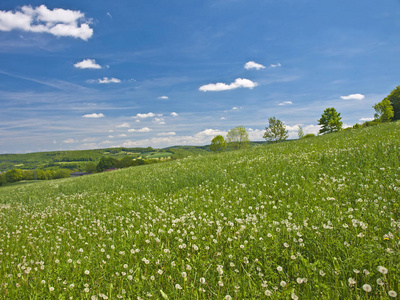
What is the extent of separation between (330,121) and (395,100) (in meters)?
18.2

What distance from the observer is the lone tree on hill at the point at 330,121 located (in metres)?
76.4

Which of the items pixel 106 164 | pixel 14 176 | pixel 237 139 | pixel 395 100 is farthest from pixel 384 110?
pixel 14 176

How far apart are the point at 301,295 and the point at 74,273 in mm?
3378

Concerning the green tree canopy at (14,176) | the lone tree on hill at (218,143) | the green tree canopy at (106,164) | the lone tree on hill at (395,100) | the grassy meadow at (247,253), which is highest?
the lone tree on hill at (395,100)

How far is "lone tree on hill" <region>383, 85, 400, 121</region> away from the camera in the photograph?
66.0 m

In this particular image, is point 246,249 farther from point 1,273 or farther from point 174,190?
point 174,190

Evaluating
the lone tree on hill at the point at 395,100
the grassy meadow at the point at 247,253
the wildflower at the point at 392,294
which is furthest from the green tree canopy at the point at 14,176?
the lone tree on hill at the point at 395,100

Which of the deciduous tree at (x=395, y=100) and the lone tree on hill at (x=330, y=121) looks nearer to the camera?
the deciduous tree at (x=395, y=100)

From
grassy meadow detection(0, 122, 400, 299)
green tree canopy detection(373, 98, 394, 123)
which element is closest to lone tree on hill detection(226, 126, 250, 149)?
green tree canopy detection(373, 98, 394, 123)

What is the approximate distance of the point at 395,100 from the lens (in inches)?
2633

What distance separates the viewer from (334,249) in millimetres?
2969

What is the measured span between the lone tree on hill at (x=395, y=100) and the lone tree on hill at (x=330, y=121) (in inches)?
571

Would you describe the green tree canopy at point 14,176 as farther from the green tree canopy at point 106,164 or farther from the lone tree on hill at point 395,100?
the lone tree on hill at point 395,100

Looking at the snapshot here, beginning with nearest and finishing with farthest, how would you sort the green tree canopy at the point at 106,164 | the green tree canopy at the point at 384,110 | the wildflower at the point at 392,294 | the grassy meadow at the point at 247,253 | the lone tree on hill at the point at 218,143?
the wildflower at the point at 392,294, the grassy meadow at the point at 247,253, the green tree canopy at the point at 384,110, the lone tree on hill at the point at 218,143, the green tree canopy at the point at 106,164
